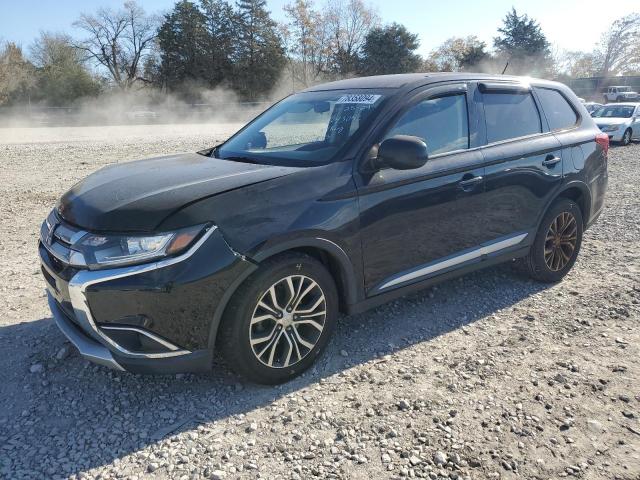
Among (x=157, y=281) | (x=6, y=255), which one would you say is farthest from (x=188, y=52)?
(x=157, y=281)

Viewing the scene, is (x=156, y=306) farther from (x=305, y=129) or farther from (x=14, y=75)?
(x=14, y=75)

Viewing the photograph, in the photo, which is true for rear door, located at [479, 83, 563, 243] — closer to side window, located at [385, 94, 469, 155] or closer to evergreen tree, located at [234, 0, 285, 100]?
side window, located at [385, 94, 469, 155]

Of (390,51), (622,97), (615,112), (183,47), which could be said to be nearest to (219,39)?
(183,47)

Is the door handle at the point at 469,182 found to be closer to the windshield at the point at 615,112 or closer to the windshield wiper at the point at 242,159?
the windshield wiper at the point at 242,159

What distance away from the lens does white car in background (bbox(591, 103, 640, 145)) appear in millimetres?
17656

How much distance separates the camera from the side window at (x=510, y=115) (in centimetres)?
414

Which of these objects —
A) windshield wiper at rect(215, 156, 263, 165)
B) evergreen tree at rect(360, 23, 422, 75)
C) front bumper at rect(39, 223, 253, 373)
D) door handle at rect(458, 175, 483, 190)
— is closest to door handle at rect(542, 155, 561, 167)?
door handle at rect(458, 175, 483, 190)

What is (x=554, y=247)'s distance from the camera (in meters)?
4.77

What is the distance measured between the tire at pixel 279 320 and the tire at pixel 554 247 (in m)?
2.29

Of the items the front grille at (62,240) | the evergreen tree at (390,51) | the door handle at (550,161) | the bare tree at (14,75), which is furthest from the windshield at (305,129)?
the evergreen tree at (390,51)

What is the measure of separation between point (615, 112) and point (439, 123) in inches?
725

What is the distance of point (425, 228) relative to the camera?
364 cm

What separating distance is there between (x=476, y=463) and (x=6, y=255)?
5.24 m

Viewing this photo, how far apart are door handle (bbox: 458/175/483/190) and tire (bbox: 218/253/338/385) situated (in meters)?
1.29
